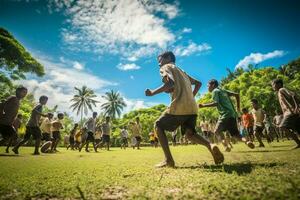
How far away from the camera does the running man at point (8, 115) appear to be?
809 cm

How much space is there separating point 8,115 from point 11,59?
85.1ft

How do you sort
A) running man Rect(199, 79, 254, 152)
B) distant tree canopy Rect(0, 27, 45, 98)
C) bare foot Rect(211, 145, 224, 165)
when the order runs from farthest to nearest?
distant tree canopy Rect(0, 27, 45, 98), running man Rect(199, 79, 254, 152), bare foot Rect(211, 145, 224, 165)

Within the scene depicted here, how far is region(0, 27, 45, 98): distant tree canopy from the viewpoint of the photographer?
29344 mm

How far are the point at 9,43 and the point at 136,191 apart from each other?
1298 inches

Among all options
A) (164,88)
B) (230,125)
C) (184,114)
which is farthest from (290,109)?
(164,88)

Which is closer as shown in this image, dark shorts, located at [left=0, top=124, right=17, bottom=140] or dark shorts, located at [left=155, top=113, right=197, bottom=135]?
dark shorts, located at [left=155, top=113, right=197, bottom=135]

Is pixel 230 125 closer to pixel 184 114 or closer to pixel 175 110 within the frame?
pixel 184 114

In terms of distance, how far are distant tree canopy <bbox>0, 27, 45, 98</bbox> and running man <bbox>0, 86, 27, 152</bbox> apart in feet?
79.9

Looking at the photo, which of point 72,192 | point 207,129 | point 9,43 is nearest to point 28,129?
point 72,192

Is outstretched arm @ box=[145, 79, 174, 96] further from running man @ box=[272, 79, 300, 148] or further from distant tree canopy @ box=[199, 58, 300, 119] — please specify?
distant tree canopy @ box=[199, 58, 300, 119]

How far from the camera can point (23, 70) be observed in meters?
31.0

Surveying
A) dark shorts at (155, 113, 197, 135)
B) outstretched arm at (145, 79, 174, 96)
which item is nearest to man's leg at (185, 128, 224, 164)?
dark shorts at (155, 113, 197, 135)

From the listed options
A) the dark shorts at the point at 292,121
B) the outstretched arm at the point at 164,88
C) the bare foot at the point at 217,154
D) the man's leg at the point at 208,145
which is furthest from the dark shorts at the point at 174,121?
the dark shorts at the point at 292,121

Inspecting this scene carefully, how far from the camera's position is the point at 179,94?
Answer: 4.52 meters
